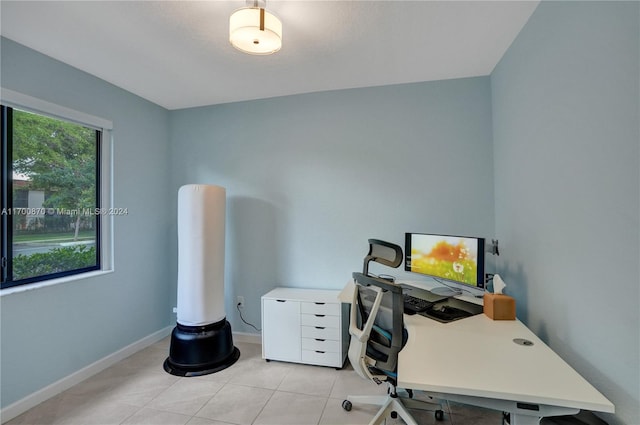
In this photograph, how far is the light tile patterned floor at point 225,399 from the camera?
1.88m

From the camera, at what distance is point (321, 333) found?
2512 millimetres

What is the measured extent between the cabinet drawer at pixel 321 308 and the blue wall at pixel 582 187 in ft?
4.46

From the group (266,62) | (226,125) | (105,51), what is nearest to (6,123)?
(105,51)

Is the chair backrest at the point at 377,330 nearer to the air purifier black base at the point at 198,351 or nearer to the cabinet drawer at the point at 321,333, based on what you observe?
the cabinet drawer at the point at 321,333

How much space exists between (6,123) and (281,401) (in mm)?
2776

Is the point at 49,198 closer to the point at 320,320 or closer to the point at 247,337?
the point at 247,337

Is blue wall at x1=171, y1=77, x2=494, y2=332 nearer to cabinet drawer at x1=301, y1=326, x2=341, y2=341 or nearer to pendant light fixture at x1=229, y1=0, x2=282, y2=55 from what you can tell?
cabinet drawer at x1=301, y1=326, x2=341, y2=341

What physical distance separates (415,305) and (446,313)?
0.20 metres

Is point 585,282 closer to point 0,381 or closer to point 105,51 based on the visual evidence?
point 105,51

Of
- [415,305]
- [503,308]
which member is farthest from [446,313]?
[503,308]

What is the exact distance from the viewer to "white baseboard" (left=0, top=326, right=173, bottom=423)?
1.90 metres

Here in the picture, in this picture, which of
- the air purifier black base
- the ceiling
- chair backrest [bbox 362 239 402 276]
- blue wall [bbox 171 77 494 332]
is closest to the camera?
the ceiling

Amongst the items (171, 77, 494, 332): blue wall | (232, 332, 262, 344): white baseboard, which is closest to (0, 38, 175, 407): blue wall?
(171, 77, 494, 332): blue wall

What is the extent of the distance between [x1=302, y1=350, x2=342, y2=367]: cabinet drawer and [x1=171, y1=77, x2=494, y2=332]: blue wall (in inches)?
24.9
